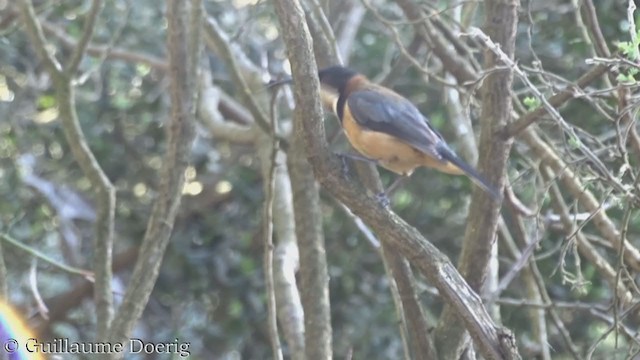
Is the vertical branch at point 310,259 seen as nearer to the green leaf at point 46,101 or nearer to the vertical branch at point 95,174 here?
the vertical branch at point 95,174

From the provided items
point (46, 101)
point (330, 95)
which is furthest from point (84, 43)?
point (46, 101)

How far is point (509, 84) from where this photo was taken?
3.18 m

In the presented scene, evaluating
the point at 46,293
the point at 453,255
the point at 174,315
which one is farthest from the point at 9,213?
the point at 453,255

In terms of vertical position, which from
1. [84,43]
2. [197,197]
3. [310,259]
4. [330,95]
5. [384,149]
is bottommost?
[197,197]

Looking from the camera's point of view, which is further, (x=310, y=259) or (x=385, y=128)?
(x=310, y=259)

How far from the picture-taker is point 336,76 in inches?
148

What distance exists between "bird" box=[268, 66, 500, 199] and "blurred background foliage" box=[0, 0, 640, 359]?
4.89 ft

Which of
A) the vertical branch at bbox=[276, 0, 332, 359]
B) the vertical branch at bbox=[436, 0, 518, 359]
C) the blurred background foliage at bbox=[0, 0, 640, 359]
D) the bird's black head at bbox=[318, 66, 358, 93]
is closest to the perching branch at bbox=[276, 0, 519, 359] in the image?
the vertical branch at bbox=[436, 0, 518, 359]

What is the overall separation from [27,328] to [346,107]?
207cm

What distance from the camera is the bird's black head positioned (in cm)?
375

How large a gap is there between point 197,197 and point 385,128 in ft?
7.73

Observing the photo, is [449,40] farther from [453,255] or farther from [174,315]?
[174,315]

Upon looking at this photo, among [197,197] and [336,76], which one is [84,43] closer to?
[336,76]

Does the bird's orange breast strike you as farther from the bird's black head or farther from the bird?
the bird's black head
